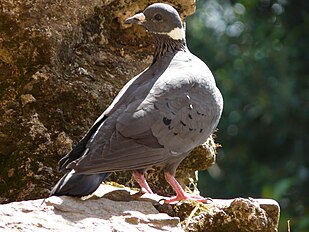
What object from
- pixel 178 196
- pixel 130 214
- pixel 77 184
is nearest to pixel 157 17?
pixel 178 196

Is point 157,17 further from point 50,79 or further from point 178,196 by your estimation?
point 178,196

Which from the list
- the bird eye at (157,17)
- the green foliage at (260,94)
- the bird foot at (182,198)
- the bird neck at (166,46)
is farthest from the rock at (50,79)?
the green foliage at (260,94)

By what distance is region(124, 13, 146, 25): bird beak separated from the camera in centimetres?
622

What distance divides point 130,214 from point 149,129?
546mm

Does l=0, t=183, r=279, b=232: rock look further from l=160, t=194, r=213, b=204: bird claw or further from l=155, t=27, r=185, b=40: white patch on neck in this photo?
l=155, t=27, r=185, b=40: white patch on neck

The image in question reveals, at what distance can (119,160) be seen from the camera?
557 cm

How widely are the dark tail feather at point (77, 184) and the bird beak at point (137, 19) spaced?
Answer: 3.55 ft

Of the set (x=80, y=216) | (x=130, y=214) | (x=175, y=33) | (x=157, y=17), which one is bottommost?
(x=130, y=214)

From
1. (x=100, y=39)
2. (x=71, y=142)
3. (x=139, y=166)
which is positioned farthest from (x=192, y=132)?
(x=100, y=39)

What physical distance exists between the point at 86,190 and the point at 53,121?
897mm

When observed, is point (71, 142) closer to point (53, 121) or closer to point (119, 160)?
point (53, 121)

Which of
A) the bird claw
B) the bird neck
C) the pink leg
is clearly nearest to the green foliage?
the bird neck

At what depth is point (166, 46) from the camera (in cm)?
629

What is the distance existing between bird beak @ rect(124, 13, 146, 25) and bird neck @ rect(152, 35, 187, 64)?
17 cm
